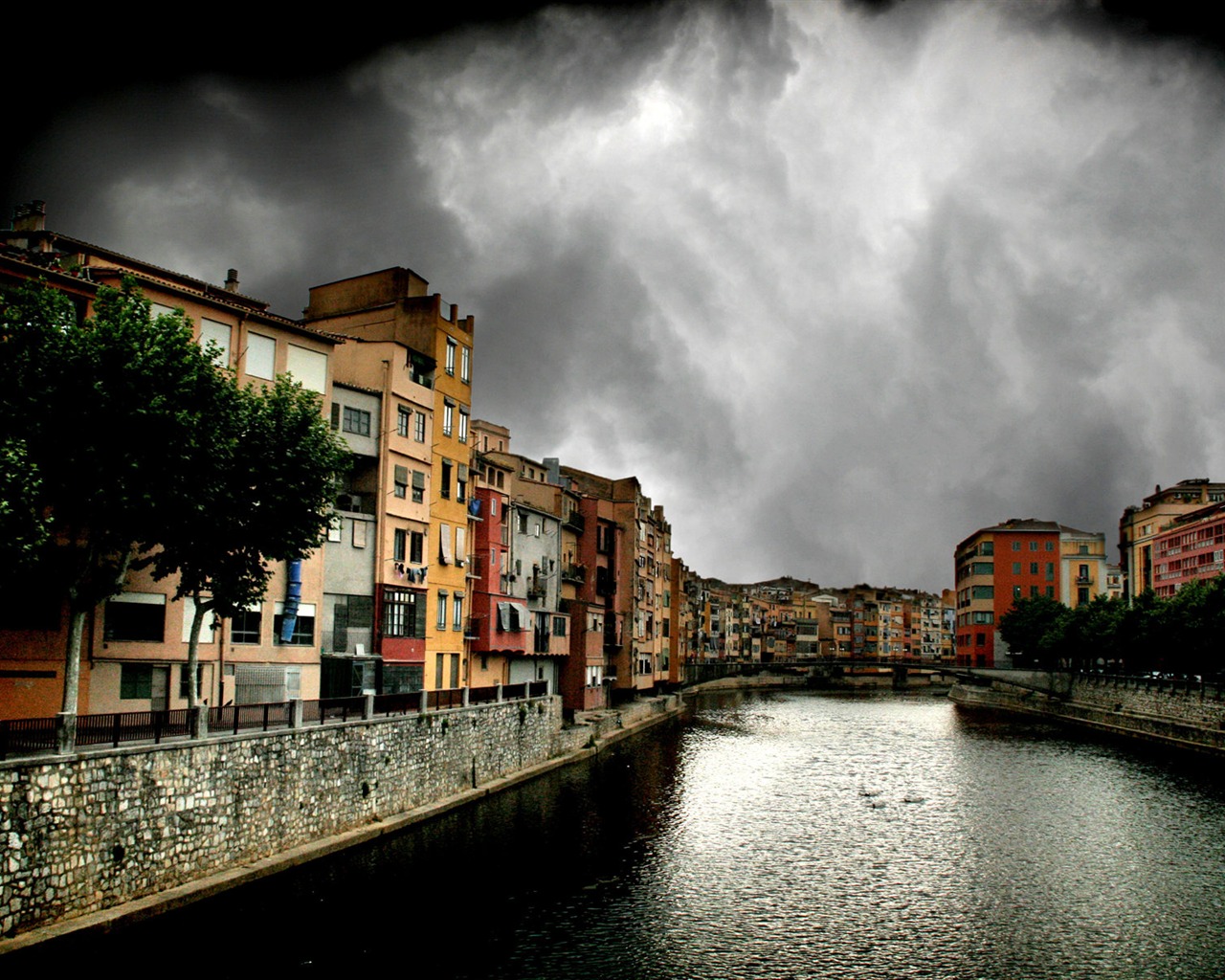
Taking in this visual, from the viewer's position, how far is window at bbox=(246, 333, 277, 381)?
4475 cm

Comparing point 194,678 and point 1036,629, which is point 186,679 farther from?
point 1036,629

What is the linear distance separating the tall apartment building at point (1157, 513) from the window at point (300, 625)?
12098 centimetres

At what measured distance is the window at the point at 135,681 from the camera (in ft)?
126

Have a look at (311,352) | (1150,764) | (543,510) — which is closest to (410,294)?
(311,352)

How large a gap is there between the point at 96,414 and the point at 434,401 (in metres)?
28.4

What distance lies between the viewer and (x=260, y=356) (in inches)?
1780

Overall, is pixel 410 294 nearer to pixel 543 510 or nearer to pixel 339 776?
pixel 543 510

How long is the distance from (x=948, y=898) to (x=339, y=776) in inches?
831

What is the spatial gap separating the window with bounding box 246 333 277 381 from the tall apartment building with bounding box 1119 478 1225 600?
12318cm

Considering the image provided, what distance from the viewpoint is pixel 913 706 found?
444 feet

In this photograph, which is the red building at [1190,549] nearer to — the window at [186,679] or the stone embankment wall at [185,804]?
the stone embankment wall at [185,804]

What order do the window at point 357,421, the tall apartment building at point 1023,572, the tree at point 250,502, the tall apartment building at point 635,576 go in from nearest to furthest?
the tree at point 250,502
the window at point 357,421
the tall apartment building at point 635,576
the tall apartment building at point 1023,572

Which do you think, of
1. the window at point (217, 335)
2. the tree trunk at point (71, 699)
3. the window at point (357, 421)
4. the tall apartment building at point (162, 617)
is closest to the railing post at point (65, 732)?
the tree trunk at point (71, 699)

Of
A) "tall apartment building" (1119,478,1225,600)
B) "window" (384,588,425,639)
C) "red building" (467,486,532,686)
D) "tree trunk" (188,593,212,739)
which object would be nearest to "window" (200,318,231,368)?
"tree trunk" (188,593,212,739)
